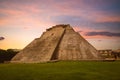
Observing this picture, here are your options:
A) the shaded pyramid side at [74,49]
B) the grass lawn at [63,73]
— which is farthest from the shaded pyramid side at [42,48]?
the grass lawn at [63,73]

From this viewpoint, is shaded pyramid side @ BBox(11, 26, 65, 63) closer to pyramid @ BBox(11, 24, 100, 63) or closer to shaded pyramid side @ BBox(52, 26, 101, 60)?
pyramid @ BBox(11, 24, 100, 63)

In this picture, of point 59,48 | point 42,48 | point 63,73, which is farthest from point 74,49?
point 63,73

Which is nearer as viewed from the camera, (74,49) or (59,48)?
(74,49)

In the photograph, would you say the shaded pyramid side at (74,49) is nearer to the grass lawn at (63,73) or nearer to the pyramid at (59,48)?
the pyramid at (59,48)

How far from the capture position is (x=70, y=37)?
172ft

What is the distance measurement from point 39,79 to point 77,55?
27738mm

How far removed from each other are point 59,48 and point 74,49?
3293 mm

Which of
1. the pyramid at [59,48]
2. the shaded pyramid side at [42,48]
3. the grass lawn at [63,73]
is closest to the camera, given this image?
the grass lawn at [63,73]

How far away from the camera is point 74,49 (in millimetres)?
48594

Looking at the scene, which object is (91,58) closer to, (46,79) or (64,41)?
(64,41)

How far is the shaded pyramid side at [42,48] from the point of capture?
47750 mm

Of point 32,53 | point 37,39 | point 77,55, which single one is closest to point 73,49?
point 77,55

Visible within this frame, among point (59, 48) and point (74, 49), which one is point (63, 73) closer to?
point (74, 49)

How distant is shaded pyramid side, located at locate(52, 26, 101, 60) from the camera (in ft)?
154
